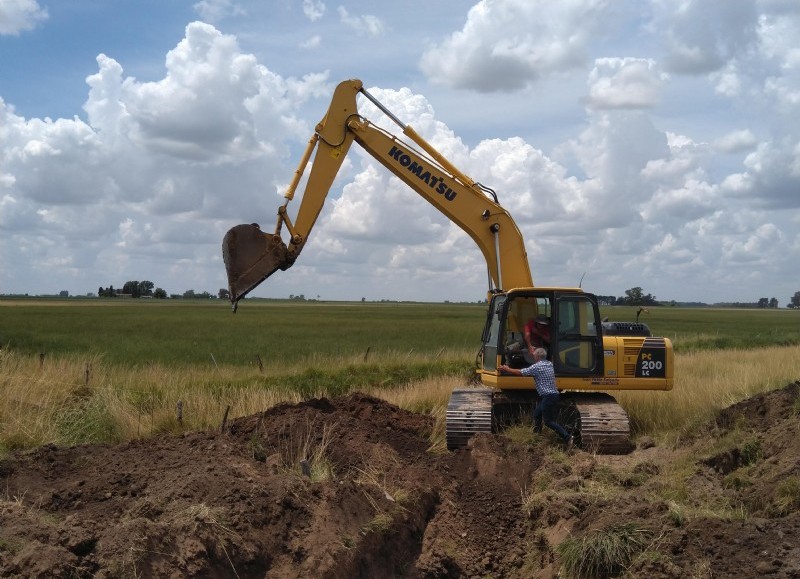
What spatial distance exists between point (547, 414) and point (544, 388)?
522 millimetres

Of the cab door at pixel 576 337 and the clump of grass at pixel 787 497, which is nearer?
the clump of grass at pixel 787 497

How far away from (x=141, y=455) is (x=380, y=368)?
476 inches

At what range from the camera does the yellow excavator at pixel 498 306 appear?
1209cm

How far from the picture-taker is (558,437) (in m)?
12.5

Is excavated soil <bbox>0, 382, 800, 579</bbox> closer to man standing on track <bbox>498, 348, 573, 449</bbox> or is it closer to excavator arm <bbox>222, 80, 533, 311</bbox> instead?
man standing on track <bbox>498, 348, 573, 449</bbox>

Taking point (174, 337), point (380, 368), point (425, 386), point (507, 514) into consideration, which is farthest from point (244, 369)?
point (174, 337)

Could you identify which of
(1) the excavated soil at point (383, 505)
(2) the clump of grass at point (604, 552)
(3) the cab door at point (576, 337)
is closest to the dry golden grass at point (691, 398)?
(3) the cab door at point (576, 337)

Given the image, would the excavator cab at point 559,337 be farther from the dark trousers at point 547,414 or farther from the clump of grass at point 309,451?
the clump of grass at point 309,451

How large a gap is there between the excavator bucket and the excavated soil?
2.03m

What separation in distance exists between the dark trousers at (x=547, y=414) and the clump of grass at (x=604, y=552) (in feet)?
16.2

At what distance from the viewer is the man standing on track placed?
470 inches

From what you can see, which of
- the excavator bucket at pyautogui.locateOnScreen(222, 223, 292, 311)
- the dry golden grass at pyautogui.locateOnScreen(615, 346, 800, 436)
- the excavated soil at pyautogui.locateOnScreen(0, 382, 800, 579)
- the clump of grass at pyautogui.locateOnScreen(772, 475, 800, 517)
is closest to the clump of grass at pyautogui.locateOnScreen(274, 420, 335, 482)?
the excavated soil at pyautogui.locateOnScreen(0, 382, 800, 579)

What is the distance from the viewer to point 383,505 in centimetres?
852

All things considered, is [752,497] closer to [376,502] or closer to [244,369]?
[376,502]
